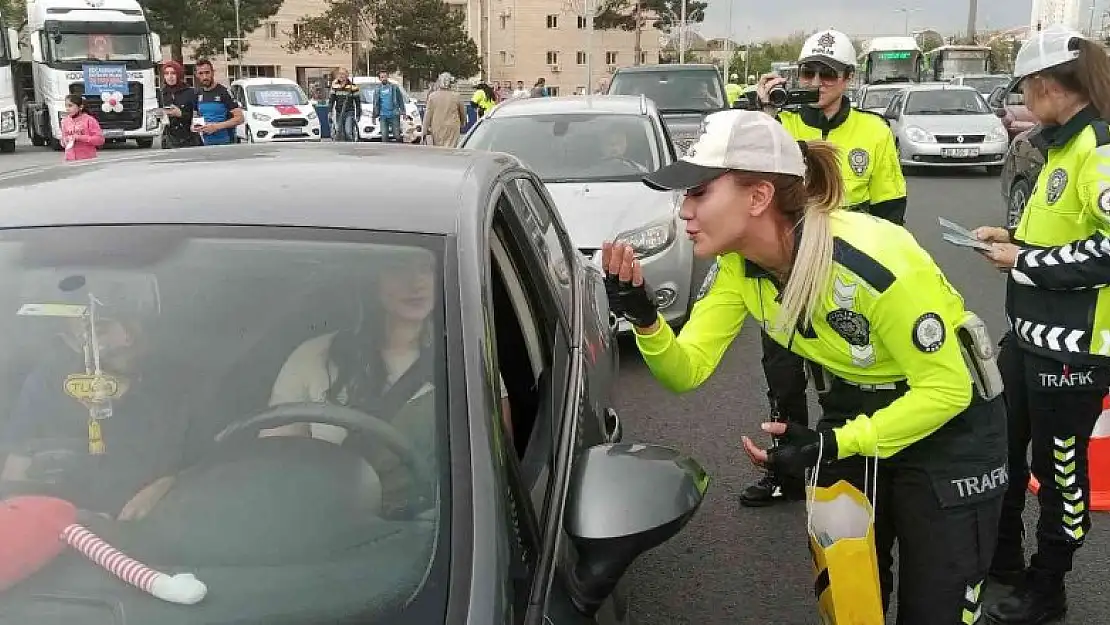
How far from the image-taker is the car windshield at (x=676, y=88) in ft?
51.5

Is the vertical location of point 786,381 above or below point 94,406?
below

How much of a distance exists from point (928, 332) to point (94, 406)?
1.62 m

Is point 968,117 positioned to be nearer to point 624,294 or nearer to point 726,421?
point 726,421

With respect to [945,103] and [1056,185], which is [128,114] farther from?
[1056,185]

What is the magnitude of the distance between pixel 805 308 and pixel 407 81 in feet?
241

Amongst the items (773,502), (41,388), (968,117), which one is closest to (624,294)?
(41,388)

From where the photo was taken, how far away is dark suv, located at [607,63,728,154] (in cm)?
1564

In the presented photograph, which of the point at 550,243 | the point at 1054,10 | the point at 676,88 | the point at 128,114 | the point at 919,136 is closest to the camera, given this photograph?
the point at 550,243

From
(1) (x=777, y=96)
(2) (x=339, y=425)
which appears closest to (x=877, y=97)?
(1) (x=777, y=96)

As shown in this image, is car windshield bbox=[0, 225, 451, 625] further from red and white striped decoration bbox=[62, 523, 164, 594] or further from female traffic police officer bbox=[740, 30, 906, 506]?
female traffic police officer bbox=[740, 30, 906, 506]

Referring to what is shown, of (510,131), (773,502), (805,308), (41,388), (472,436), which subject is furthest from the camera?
(510,131)

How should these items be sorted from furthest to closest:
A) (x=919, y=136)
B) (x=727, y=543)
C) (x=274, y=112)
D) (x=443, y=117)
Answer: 1. (x=274, y=112)
2. (x=919, y=136)
3. (x=443, y=117)
4. (x=727, y=543)

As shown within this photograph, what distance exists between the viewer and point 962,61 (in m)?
34.9

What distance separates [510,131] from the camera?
7855 millimetres
